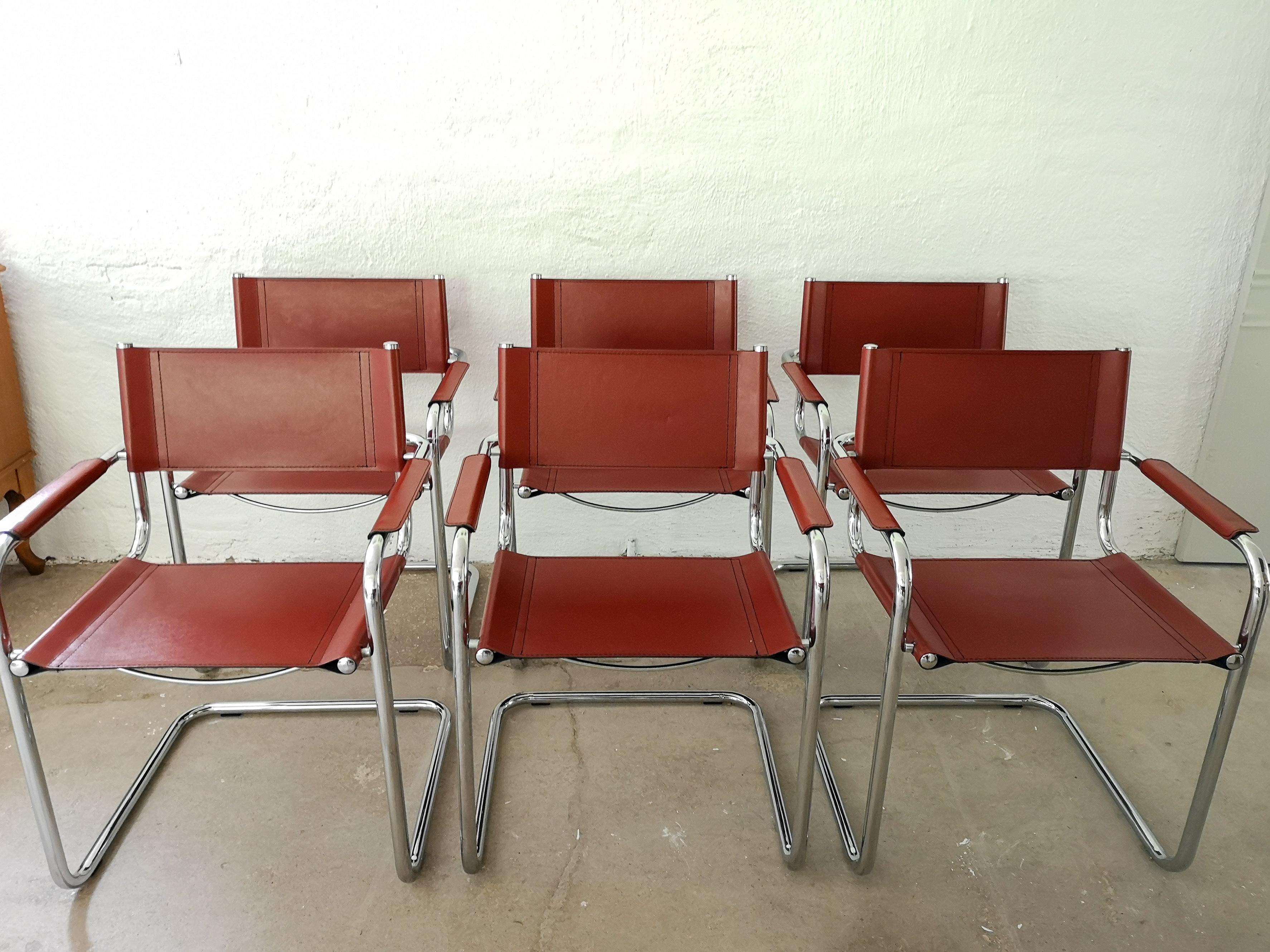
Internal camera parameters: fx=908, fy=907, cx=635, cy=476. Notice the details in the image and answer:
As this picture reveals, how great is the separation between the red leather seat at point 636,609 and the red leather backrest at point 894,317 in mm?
793

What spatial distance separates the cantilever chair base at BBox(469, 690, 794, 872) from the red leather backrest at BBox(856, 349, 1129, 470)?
2.11ft

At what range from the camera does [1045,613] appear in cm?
160

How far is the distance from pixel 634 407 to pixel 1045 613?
2.76 ft

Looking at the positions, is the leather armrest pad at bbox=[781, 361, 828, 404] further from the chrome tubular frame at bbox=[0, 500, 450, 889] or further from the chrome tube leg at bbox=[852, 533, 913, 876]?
the chrome tubular frame at bbox=[0, 500, 450, 889]

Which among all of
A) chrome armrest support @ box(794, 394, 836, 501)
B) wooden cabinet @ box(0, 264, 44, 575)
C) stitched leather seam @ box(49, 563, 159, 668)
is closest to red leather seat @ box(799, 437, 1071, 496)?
chrome armrest support @ box(794, 394, 836, 501)

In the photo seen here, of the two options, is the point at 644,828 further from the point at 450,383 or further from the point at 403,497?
the point at 450,383

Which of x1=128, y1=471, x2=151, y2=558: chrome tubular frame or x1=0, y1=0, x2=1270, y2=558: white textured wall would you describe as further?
x1=0, y1=0, x2=1270, y2=558: white textured wall

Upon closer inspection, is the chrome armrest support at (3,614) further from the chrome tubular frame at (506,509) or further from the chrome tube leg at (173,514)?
the chrome tubular frame at (506,509)

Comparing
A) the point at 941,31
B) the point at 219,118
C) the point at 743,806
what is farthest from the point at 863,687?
the point at 219,118

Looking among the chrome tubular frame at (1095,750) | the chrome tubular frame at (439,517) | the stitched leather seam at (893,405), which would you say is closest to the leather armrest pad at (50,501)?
the chrome tubular frame at (439,517)

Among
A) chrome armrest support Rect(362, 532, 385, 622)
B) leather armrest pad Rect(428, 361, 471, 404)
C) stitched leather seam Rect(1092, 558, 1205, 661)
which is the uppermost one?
leather armrest pad Rect(428, 361, 471, 404)

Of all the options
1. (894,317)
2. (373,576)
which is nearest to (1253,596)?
(894,317)

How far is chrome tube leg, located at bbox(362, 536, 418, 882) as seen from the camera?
4.54 ft

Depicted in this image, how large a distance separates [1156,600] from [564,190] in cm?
165
